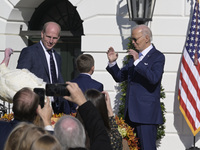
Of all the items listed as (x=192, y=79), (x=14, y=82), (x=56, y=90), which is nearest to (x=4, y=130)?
(x=56, y=90)

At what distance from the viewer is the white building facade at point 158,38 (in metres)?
8.64

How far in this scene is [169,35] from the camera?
8664 mm

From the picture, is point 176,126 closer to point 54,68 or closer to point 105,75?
point 105,75

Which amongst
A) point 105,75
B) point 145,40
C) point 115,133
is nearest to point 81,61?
point 145,40

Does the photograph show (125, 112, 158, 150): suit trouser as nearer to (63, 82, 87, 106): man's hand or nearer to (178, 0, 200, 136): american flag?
(178, 0, 200, 136): american flag

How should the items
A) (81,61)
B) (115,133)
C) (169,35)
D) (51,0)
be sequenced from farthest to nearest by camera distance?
1. (51,0)
2. (169,35)
3. (81,61)
4. (115,133)

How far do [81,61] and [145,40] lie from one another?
36.6 inches

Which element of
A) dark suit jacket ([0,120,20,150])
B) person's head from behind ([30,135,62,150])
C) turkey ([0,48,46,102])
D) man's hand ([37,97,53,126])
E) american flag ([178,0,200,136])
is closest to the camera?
person's head from behind ([30,135,62,150])

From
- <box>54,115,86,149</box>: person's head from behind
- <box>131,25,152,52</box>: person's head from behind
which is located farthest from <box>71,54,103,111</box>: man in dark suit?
<box>54,115,86,149</box>: person's head from behind

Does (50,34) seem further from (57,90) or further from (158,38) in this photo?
(158,38)

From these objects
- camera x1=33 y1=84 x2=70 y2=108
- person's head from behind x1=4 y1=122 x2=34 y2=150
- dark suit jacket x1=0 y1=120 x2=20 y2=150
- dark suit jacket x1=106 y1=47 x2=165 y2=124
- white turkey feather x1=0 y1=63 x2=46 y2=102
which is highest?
camera x1=33 y1=84 x2=70 y2=108

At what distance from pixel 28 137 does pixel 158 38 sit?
6070mm

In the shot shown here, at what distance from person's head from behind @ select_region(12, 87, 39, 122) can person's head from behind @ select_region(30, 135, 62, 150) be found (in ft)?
3.59

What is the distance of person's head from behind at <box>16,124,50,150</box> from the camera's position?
109 inches
